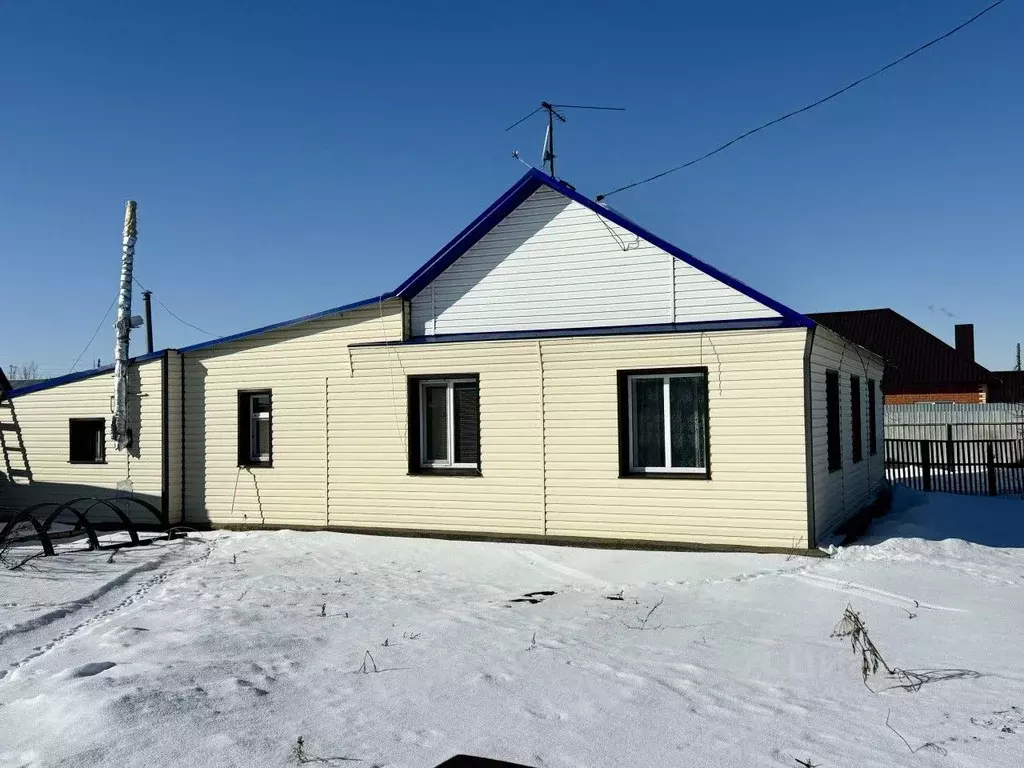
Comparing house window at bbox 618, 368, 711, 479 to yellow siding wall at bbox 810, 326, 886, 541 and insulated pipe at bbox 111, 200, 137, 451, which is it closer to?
yellow siding wall at bbox 810, 326, 886, 541

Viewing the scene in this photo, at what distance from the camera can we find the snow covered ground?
446 centimetres

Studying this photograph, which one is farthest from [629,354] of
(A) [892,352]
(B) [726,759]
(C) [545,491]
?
(A) [892,352]

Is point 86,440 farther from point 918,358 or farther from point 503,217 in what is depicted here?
point 918,358

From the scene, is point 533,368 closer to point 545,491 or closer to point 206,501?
point 545,491

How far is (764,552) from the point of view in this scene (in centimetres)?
1038

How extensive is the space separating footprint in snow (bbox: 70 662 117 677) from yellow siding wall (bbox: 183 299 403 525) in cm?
695

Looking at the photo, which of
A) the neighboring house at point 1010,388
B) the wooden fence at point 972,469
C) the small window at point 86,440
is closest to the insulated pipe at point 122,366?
the small window at point 86,440

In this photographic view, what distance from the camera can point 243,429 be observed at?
Answer: 13.5 m

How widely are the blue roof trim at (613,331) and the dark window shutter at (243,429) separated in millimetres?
2397

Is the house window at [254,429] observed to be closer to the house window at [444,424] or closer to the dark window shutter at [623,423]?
the house window at [444,424]

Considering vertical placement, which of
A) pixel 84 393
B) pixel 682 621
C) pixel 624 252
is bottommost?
pixel 682 621

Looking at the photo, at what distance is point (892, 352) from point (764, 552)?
134ft

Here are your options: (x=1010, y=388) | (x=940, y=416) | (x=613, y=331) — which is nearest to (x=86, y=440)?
(x=613, y=331)

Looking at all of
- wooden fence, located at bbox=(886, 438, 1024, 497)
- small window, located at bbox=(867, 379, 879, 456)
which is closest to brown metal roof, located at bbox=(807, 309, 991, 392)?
wooden fence, located at bbox=(886, 438, 1024, 497)
